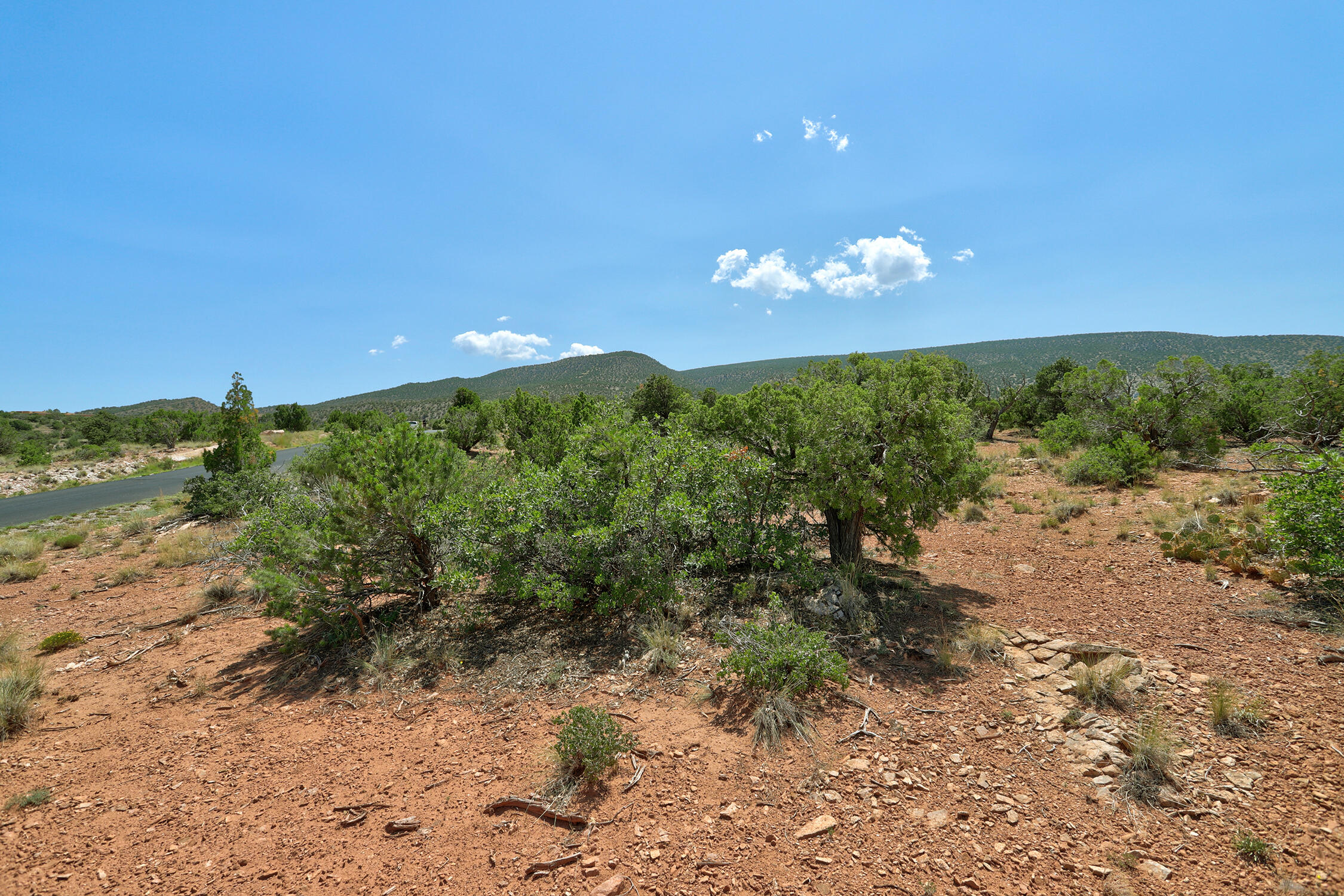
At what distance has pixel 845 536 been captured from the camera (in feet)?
24.7

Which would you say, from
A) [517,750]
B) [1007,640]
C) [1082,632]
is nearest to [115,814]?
[517,750]

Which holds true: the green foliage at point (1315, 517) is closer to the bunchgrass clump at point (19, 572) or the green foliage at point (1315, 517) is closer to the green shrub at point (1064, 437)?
the green shrub at point (1064, 437)

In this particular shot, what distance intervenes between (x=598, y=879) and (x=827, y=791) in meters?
1.71

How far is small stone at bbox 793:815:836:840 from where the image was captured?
10.6 ft

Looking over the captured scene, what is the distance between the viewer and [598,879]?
297cm

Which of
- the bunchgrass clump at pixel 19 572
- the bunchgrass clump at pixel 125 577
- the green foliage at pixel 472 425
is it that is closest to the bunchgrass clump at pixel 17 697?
the bunchgrass clump at pixel 125 577

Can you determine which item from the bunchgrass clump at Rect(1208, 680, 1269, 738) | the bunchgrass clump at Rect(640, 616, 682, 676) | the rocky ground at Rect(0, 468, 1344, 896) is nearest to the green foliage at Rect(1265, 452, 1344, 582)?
the rocky ground at Rect(0, 468, 1344, 896)

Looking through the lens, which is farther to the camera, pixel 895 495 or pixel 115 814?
pixel 895 495

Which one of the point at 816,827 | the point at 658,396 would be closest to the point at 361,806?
the point at 816,827

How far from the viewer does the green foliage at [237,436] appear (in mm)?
14031

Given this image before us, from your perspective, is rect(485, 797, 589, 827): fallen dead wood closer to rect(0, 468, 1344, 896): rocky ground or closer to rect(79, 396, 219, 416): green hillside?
rect(0, 468, 1344, 896): rocky ground

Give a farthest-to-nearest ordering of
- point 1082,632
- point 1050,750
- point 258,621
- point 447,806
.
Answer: point 258,621 → point 1082,632 → point 1050,750 → point 447,806

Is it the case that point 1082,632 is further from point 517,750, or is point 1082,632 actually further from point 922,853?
point 517,750

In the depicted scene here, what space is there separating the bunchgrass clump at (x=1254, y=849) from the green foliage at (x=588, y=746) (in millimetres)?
3850
